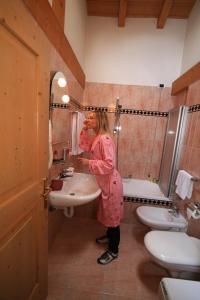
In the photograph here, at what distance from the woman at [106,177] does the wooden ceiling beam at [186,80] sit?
129 centimetres

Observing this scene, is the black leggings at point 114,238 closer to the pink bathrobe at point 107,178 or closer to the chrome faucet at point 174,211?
the pink bathrobe at point 107,178

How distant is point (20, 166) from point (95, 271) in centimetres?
138

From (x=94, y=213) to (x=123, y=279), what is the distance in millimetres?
1049

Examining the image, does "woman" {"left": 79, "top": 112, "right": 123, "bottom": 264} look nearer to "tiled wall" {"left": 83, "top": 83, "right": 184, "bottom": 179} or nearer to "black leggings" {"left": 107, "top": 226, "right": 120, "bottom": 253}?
"black leggings" {"left": 107, "top": 226, "right": 120, "bottom": 253}

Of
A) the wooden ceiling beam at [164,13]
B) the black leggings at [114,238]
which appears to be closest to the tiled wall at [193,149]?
the black leggings at [114,238]

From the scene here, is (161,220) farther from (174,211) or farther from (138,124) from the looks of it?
(138,124)

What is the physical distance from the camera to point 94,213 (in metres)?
2.55

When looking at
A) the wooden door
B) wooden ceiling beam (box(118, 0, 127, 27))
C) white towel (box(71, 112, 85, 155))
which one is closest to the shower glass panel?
white towel (box(71, 112, 85, 155))

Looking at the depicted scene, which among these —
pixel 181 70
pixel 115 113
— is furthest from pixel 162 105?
pixel 115 113

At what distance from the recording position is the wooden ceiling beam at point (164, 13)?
232 centimetres

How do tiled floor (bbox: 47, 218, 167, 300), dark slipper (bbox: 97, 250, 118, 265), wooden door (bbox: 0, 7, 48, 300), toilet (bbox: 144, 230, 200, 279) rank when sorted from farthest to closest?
1. dark slipper (bbox: 97, 250, 118, 265)
2. tiled floor (bbox: 47, 218, 167, 300)
3. toilet (bbox: 144, 230, 200, 279)
4. wooden door (bbox: 0, 7, 48, 300)

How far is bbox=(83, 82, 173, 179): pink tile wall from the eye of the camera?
281 cm

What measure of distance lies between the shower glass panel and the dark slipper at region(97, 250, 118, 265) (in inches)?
43.5

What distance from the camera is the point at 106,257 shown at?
177cm
